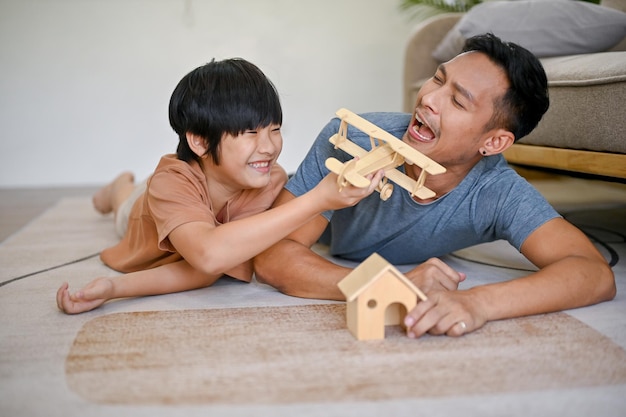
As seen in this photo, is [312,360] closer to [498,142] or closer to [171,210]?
[171,210]

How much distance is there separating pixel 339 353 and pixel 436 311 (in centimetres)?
17

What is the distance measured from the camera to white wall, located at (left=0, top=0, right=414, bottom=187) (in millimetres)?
3205

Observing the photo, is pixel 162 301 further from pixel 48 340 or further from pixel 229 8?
pixel 229 8

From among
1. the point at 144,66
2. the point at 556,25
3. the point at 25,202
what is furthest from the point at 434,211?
the point at 144,66

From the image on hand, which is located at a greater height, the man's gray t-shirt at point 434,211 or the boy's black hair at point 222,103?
the boy's black hair at point 222,103

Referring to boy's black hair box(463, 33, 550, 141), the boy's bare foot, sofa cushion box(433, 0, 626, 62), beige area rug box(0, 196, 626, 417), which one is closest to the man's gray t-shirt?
boy's black hair box(463, 33, 550, 141)

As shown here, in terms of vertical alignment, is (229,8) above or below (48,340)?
above

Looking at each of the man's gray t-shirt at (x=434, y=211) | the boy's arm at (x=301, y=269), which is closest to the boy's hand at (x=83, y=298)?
the boy's arm at (x=301, y=269)

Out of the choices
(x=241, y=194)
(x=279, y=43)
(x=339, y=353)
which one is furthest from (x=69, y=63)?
(x=339, y=353)

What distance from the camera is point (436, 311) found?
1007mm

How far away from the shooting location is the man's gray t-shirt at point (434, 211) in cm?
125

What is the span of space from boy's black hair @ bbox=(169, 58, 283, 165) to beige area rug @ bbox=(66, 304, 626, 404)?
373 mm

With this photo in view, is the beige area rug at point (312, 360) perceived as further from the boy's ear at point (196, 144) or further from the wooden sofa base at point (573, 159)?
the wooden sofa base at point (573, 159)

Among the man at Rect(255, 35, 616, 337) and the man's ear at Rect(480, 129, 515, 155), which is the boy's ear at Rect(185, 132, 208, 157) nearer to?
the man at Rect(255, 35, 616, 337)
